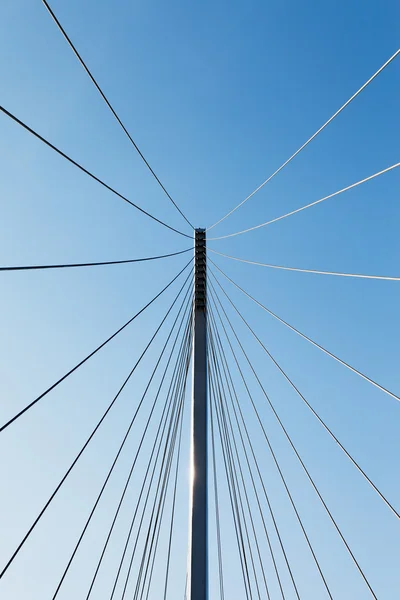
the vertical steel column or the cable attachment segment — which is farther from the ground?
the cable attachment segment

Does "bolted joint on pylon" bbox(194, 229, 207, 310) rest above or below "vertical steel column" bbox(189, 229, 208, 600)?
above

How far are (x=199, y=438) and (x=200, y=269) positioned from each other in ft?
11.8

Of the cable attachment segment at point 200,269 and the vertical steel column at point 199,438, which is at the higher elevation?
the cable attachment segment at point 200,269

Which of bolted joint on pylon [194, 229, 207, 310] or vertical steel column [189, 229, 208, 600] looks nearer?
vertical steel column [189, 229, 208, 600]

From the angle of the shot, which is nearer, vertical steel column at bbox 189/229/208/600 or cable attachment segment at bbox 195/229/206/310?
vertical steel column at bbox 189/229/208/600

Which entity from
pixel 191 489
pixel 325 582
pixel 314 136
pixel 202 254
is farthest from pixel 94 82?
A: pixel 325 582

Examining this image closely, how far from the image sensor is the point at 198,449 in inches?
310

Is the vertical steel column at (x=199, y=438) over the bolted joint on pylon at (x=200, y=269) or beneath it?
beneath

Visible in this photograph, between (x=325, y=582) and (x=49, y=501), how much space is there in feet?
13.7

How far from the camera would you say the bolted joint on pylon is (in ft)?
32.5

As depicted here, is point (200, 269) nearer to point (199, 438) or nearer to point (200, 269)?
point (200, 269)

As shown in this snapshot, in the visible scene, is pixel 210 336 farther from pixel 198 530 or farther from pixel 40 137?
pixel 40 137

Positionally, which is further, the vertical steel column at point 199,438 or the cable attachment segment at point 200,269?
the cable attachment segment at point 200,269

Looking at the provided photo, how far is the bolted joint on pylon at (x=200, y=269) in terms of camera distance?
32.5 feet
